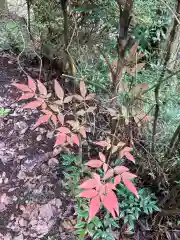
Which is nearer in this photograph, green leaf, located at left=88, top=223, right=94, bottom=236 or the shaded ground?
green leaf, located at left=88, top=223, right=94, bottom=236

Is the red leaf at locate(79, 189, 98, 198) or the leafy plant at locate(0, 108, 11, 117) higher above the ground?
the red leaf at locate(79, 189, 98, 198)

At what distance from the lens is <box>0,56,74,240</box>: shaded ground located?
192cm

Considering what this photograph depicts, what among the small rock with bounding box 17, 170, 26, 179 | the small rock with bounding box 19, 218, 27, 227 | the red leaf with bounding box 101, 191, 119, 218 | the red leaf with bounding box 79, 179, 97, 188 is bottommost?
the small rock with bounding box 19, 218, 27, 227

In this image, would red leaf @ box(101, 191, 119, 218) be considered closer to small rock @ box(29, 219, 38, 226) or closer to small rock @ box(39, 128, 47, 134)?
small rock @ box(29, 219, 38, 226)

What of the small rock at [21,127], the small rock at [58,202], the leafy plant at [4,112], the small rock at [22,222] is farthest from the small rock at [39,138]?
the small rock at [22,222]

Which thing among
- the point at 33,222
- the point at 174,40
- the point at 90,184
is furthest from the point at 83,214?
the point at 174,40

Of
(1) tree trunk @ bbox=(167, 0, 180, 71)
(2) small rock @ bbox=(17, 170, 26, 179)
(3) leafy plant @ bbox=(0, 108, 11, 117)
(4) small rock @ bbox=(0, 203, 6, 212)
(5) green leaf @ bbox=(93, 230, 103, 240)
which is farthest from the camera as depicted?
(3) leafy plant @ bbox=(0, 108, 11, 117)

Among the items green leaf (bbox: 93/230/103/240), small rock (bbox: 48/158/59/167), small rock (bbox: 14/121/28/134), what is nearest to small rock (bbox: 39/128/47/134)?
small rock (bbox: 14/121/28/134)

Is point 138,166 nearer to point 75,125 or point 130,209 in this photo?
point 130,209

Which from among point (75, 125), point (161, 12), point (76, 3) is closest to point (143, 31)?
point (161, 12)

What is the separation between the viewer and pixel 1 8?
4.09 meters

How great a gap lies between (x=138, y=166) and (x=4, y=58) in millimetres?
2387

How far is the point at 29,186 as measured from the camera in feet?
6.99

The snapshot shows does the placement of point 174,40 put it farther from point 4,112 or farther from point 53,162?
point 4,112
